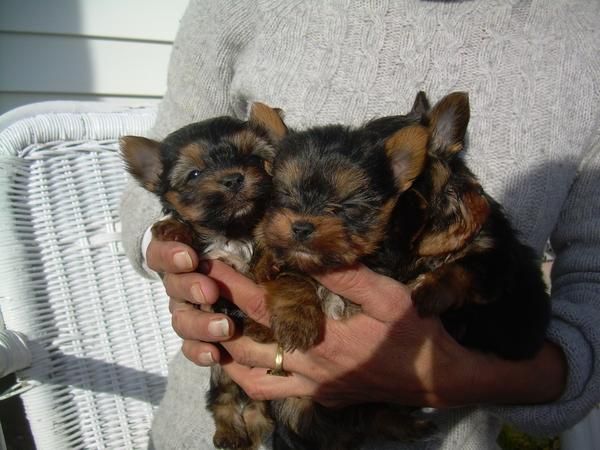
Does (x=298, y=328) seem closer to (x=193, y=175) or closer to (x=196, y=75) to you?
(x=193, y=175)

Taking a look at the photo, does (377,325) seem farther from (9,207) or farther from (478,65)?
(9,207)

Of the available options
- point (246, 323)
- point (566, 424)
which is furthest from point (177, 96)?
point (566, 424)

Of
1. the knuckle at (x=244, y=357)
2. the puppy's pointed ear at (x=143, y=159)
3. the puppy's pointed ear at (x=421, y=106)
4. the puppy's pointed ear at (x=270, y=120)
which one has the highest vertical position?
the puppy's pointed ear at (x=421, y=106)

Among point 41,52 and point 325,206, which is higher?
point 325,206

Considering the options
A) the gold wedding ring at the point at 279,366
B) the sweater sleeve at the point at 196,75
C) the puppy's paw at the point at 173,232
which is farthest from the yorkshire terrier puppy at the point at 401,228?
the sweater sleeve at the point at 196,75

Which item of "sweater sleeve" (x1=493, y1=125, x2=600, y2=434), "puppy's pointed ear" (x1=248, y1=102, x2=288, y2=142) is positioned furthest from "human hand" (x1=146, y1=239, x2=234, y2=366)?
"sweater sleeve" (x1=493, y1=125, x2=600, y2=434)

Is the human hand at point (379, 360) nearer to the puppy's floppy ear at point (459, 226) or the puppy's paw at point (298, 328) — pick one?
the puppy's paw at point (298, 328)

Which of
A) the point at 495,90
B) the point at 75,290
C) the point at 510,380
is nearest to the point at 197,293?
the point at 510,380
